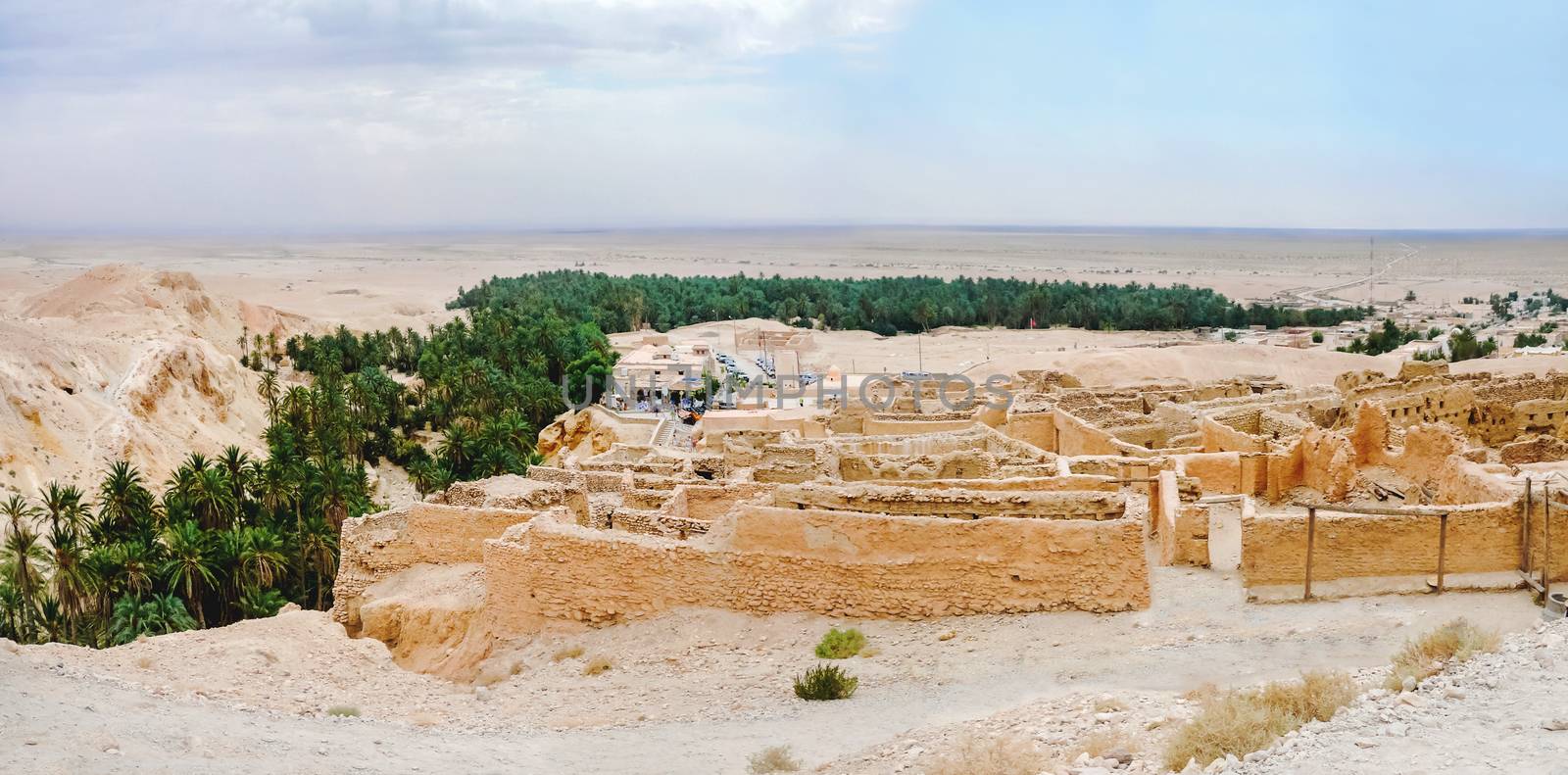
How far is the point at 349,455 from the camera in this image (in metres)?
48.6

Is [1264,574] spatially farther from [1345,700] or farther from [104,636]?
[104,636]

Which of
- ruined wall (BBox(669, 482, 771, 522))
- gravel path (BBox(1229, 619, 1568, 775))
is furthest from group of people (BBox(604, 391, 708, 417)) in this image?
gravel path (BBox(1229, 619, 1568, 775))

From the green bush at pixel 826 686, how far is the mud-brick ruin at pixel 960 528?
2.02 m

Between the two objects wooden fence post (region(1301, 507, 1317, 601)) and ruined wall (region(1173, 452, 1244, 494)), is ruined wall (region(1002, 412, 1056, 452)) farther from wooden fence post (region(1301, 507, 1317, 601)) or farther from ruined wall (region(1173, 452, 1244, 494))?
wooden fence post (region(1301, 507, 1317, 601))

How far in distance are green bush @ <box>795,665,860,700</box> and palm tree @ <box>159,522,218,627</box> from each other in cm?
1856

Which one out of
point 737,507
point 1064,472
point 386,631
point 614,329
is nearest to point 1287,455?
point 1064,472

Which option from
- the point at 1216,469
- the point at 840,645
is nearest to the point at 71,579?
the point at 840,645

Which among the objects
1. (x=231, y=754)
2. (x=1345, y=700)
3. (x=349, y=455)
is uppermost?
(x=1345, y=700)

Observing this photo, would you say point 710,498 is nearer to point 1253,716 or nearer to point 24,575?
point 1253,716

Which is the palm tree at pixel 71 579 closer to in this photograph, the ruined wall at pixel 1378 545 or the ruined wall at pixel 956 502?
the ruined wall at pixel 956 502

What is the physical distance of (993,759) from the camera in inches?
382

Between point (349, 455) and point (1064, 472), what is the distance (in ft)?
120

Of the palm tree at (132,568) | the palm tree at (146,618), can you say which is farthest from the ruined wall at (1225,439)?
the palm tree at (132,568)

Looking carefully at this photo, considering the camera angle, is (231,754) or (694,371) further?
(694,371)
